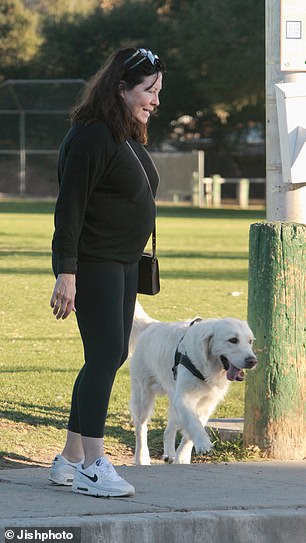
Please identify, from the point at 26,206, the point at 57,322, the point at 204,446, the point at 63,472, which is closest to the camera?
the point at 63,472

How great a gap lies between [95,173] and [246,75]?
115 feet

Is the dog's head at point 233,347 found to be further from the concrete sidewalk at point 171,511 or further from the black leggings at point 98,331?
the black leggings at point 98,331

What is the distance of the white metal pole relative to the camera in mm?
6695

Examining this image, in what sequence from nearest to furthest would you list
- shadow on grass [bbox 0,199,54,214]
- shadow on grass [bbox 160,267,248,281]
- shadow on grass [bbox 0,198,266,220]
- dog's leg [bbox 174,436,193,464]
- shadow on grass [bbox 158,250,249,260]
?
dog's leg [bbox 174,436,193,464], shadow on grass [bbox 160,267,248,281], shadow on grass [bbox 158,250,249,260], shadow on grass [bbox 0,198,266,220], shadow on grass [bbox 0,199,54,214]

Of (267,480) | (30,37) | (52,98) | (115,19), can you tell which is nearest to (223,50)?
(52,98)

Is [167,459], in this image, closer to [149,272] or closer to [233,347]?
[233,347]

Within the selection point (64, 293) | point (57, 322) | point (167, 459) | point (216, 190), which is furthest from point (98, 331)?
point (216, 190)

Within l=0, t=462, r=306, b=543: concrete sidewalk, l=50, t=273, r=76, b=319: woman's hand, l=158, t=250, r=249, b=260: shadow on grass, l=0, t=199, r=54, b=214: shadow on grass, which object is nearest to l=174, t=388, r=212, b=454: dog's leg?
l=0, t=462, r=306, b=543: concrete sidewalk

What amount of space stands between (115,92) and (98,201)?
49 centimetres

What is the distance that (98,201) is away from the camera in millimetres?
5184

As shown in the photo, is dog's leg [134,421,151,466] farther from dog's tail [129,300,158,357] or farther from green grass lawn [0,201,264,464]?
dog's tail [129,300,158,357]

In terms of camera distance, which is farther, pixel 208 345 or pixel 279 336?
pixel 208 345

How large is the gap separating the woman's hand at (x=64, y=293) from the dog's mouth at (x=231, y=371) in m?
1.68

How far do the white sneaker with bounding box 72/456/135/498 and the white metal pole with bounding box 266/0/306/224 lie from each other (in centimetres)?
220
